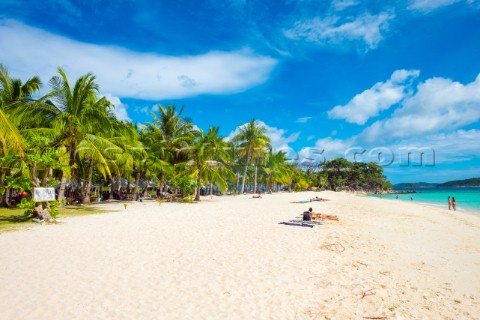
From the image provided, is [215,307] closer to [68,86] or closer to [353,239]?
[353,239]

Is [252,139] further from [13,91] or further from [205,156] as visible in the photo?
[13,91]

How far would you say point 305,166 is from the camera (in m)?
95.2

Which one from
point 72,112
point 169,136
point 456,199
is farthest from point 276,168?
point 72,112

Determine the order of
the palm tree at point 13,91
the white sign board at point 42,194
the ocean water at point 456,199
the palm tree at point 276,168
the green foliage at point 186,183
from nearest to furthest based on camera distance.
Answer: the white sign board at point 42,194
the palm tree at point 13,91
the green foliage at point 186,183
the ocean water at point 456,199
the palm tree at point 276,168

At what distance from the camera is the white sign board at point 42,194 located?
10.9m

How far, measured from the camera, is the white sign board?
35.6ft

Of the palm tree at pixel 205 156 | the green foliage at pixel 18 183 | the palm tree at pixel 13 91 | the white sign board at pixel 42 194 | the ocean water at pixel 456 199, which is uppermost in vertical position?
the palm tree at pixel 13 91

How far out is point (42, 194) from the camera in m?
11.1

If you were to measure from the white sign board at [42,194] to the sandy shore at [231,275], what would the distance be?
1487mm

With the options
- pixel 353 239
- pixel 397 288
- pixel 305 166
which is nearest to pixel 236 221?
pixel 353 239

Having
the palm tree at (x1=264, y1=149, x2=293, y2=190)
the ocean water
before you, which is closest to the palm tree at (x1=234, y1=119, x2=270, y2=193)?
the palm tree at (x1=264, y1=149, x2=293, y2=190)

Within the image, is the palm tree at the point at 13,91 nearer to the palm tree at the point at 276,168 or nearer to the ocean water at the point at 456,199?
the ocean water at the point at 456,199

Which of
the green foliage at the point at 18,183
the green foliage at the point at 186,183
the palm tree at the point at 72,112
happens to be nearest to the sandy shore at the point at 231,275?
the green foliage at the point at 18,183

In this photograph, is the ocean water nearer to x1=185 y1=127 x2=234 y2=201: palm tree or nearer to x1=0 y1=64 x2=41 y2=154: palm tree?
x1=185 y1=127 x2=234 y2=201: palm tree
